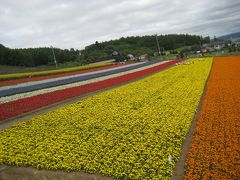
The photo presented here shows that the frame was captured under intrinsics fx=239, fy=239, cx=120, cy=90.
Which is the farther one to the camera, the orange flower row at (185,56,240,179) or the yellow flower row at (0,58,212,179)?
the yellow flower row at (0,58,212,179)

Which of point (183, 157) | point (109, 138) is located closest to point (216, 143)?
point (183, 157)

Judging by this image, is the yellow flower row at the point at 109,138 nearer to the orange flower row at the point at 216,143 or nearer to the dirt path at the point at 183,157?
the dirt path at the point at 183,157

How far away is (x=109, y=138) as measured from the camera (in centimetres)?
1245

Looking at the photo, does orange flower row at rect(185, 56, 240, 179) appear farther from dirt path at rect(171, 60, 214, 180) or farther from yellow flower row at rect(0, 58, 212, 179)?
yellow flower row at rect(0, 58, 212, 179)

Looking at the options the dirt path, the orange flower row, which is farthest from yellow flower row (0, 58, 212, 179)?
the orange flower row

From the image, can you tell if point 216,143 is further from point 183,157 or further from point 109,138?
point 109,138

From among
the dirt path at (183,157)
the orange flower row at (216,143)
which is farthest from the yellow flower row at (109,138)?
the orange flower row at (216,143)

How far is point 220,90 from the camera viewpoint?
20.8m

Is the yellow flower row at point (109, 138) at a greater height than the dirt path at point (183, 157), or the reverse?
the yellow flower row at point (109, 138)

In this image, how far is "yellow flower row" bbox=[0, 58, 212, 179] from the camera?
9812mm

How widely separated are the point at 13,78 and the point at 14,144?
37.2m

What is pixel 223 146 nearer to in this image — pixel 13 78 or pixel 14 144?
pixel 14 144

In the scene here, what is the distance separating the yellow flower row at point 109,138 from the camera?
9.81 m

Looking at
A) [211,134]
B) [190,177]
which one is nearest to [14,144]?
[190,177]
